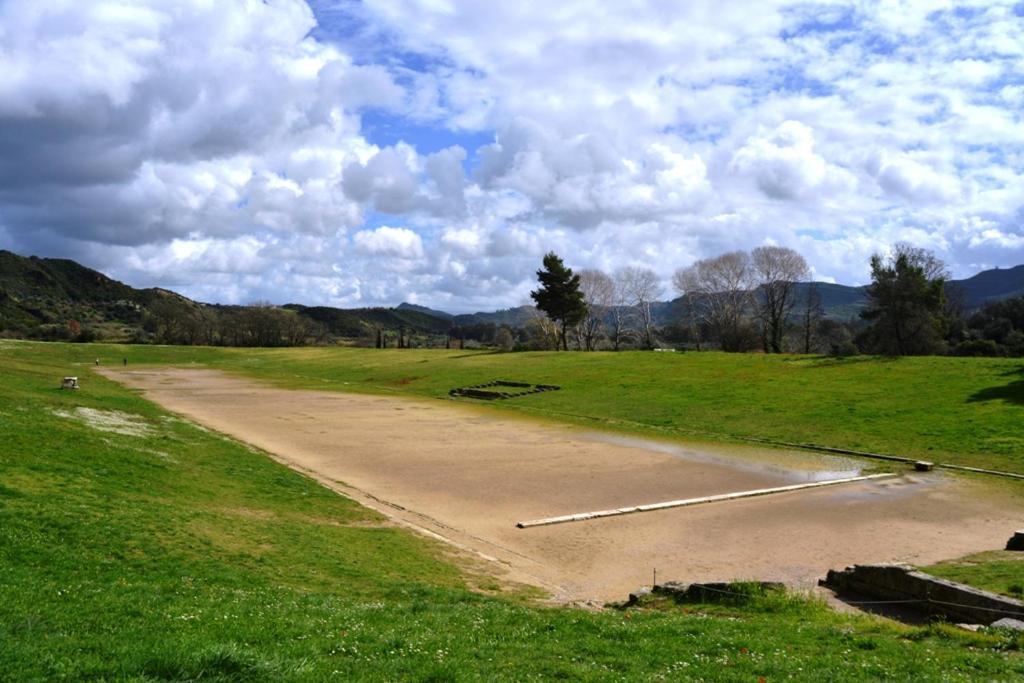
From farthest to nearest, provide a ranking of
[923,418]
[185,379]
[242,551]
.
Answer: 1. [185,379]
2. [923,418]
3. [242,551]

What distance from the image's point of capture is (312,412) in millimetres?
44750

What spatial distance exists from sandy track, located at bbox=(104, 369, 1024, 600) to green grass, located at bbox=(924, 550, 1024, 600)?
3.28 ft

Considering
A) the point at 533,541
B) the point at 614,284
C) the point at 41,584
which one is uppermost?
the point at 614,284

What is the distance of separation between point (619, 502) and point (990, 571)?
10224 millimetres

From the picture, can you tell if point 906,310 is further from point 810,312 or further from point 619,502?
point 619,502

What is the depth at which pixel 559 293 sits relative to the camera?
9444cm

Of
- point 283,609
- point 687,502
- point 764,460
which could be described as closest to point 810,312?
point 764,460

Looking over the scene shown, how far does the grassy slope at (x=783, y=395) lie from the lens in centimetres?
3231

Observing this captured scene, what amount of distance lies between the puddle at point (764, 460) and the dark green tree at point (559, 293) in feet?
196

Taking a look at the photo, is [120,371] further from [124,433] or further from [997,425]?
[997,425]

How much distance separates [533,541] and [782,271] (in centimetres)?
7794

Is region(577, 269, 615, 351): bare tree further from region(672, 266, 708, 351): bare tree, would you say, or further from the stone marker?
the stone marker

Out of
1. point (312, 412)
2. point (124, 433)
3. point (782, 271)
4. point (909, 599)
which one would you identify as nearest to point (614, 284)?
point (782, 271)

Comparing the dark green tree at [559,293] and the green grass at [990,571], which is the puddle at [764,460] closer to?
the green grass at [990,571]
